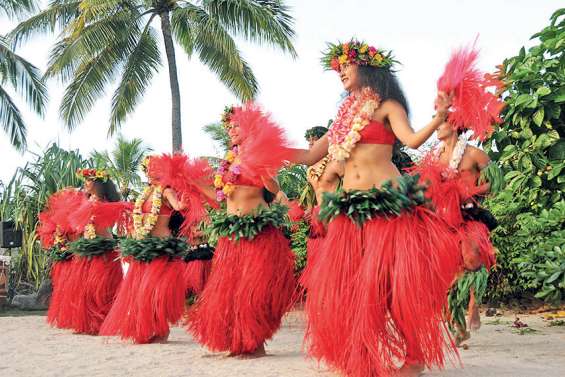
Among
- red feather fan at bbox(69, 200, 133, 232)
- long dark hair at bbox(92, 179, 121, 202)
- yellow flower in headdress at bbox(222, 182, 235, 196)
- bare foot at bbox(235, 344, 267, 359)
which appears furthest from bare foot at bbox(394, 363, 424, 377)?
long dark hair at bbox(92, 179, 121, 202)

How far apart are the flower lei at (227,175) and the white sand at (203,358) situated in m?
0.95

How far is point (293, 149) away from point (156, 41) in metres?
10.8

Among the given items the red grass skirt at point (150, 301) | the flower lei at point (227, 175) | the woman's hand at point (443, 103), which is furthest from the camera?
the red grass skirt at point (150, 301)

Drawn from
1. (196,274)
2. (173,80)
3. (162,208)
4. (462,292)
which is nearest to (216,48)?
(173,80)

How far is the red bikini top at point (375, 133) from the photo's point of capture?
3.22 metres

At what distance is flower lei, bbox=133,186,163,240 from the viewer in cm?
510

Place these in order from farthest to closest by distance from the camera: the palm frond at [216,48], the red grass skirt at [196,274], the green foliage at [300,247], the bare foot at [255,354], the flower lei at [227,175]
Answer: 1. the palm frond at [216,48]
2. the green foliage at [300,247]
3. the red grass skirt at [196,274]
4. the flower lei at [227,175]
5. the bare foot at [255,354]

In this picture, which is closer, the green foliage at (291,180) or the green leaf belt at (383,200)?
the green leaf belt at (383,200)

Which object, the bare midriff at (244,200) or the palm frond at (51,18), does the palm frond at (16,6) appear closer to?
the palm frond at (51,18)

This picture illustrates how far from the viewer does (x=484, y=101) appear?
118 inches

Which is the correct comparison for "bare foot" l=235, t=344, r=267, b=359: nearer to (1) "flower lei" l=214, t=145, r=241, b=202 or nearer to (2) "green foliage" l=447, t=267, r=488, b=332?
(1) "flower lei" l=214, t=145, r=241, b=202

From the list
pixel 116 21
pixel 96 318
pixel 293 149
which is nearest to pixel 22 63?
pixel 116 21

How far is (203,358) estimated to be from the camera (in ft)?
13.6

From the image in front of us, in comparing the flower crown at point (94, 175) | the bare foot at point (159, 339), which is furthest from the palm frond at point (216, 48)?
the bare foot at point (159, 339)
